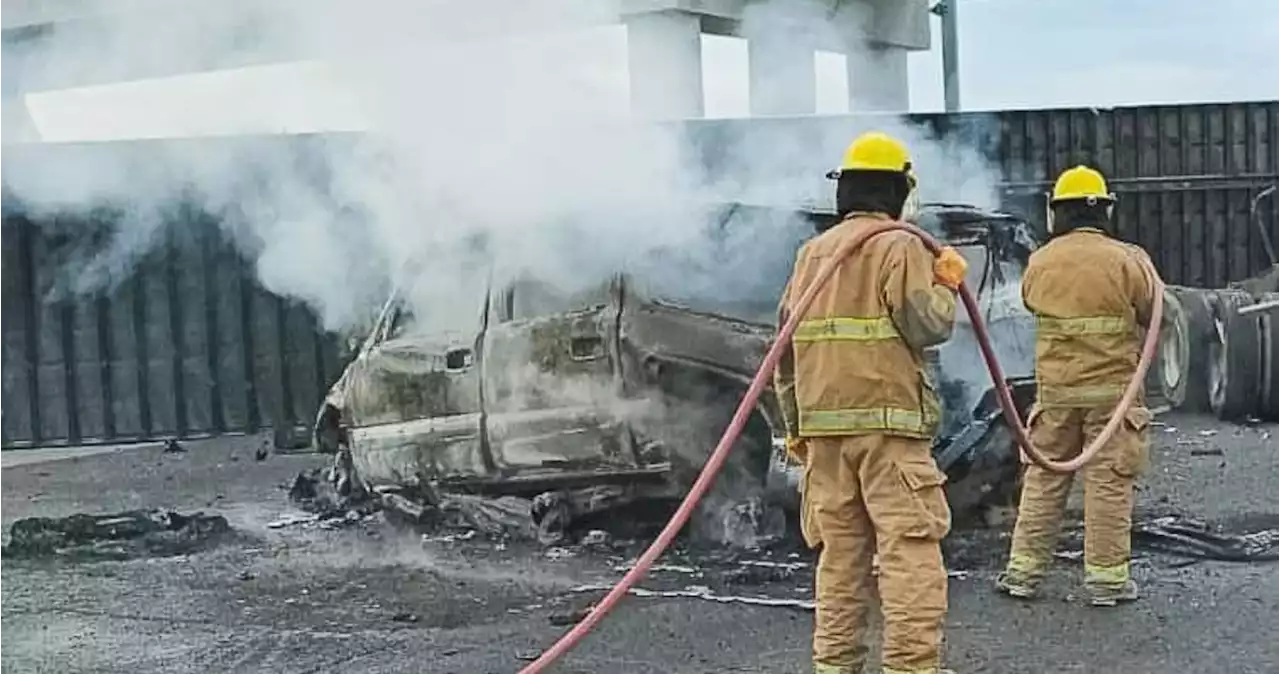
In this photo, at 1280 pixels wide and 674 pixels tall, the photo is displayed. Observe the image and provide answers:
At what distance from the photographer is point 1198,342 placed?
12.9 m

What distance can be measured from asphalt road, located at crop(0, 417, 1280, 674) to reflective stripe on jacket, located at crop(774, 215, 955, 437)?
1117 mm

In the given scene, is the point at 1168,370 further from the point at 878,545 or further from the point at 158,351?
the point at 158,351

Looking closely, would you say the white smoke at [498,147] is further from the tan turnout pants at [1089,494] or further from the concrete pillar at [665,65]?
the tan turnout pants at [1089,494]

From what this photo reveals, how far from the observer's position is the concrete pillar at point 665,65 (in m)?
9.61

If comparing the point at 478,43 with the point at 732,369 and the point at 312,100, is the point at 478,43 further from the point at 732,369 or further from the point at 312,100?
the point at 732,369

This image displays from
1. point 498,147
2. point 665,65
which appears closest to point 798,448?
point 498,147

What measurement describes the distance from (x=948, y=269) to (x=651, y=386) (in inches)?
107

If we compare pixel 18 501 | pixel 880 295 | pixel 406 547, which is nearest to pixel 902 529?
pixel 880 295

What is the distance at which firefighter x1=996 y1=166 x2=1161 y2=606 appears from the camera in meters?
6.74

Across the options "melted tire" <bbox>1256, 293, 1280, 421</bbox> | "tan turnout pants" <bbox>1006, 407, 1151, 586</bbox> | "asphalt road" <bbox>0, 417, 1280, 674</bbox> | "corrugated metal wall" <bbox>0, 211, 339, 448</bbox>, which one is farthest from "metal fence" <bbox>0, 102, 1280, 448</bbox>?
"tan turnout pants" <bbox>1006, 407, 1151, 586</bbox>

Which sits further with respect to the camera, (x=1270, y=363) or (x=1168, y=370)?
(x=1270, y=363)

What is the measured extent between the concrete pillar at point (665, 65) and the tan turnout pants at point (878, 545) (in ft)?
14.3

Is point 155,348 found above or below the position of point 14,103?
below

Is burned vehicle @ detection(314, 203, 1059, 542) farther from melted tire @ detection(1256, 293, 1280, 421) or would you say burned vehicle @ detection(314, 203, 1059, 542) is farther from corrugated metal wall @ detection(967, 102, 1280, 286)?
corrugated metal wall @ detection(967, 102, 1280, 286)
